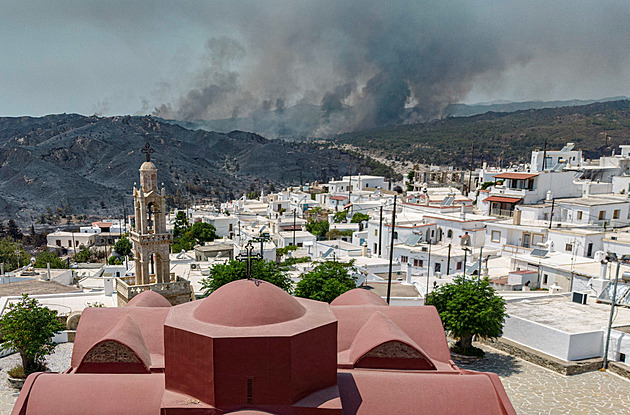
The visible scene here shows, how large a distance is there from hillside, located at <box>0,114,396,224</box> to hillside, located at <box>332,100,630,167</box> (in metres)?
20.5

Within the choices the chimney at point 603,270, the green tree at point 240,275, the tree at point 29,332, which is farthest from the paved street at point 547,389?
the chimney at point 603,270

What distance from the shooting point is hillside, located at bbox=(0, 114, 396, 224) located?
3989 inches

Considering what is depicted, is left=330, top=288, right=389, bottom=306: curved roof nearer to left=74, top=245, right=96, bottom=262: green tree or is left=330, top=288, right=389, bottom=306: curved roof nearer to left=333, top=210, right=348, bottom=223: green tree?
left=333, top=210, right=348, bottom=223: green tree

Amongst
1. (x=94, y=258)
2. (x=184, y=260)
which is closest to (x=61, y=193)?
(x=94, y=258)

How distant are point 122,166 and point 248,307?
416 ft

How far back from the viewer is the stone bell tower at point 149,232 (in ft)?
59.2

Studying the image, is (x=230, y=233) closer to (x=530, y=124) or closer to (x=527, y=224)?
(x=527, y=224)

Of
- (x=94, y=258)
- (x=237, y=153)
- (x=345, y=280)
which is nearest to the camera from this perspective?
(x=345, y=280)

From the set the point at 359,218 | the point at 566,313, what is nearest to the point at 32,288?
the point at 566,313

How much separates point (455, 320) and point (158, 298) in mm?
10930

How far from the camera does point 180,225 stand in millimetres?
60312

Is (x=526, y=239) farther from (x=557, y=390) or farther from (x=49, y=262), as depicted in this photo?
(x=49, y=262)

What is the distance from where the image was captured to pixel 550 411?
47.5ft

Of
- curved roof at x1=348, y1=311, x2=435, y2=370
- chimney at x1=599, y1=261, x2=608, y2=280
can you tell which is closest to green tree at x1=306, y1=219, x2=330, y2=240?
chimney at x1=599, y1=261, x2=608, y2=280
